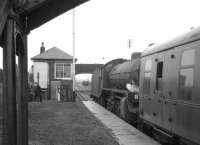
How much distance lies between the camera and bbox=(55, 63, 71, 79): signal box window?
38688mm

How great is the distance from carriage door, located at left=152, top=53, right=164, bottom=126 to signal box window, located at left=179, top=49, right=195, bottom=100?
1375mm

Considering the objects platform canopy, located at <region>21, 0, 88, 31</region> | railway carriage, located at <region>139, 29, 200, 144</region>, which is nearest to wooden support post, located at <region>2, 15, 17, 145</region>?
platform canopy, located at <region>21, 0, 88, 31</region>

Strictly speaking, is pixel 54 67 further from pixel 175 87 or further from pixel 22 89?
pixel 22 89

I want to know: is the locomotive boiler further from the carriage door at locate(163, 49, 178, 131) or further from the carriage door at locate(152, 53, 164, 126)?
the carriage door at locate(163, 49, 178, 131)

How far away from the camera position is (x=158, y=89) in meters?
8.75

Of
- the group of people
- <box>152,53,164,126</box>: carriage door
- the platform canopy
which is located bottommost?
the group of people

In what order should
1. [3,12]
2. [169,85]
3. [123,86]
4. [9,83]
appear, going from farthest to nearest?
[123,86] → [169,85] → [9,83] → [3,12]

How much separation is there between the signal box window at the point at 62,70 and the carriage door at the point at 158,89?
2964cm

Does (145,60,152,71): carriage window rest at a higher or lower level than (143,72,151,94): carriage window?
higher

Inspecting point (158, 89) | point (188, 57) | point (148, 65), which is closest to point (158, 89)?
point (158, 89)

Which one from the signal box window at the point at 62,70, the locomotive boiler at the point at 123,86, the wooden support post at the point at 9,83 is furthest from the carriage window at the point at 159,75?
the signal box window at the point at 62,70

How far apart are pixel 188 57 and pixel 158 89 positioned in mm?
→ 2078

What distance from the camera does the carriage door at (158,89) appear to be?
8.48 metres

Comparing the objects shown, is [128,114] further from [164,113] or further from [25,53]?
[25,53]
